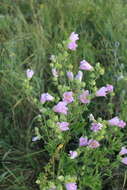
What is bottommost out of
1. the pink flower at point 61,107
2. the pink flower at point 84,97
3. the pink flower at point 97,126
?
the pink flower at point 97,126

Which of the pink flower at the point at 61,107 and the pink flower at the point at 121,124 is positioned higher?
the pink flower at the point at 61,107

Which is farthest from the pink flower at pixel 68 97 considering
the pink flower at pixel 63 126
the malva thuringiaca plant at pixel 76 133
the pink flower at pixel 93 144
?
the pink flower at pixel 93 144

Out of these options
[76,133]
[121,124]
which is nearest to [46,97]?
[76,133]

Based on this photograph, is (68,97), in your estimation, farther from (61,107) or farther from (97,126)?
(97,126)

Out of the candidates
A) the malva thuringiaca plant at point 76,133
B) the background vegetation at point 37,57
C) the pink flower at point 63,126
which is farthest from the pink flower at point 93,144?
the background vegetation at point 37,57

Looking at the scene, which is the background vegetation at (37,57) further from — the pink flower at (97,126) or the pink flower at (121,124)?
the pink flower at (97,126)

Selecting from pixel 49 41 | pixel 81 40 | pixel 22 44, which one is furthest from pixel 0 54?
pixel 81 40

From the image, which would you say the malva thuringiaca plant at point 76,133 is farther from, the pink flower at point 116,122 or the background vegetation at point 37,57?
the background vegetation at point 37,57

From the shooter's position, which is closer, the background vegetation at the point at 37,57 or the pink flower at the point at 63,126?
the pink flower at the point at 63,126

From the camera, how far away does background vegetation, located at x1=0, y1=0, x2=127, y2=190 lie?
1768 millimetres

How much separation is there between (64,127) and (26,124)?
1.53 feet

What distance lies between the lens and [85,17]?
2500 millimetres

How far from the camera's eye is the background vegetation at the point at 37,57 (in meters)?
1.77

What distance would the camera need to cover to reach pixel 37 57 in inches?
84.1
